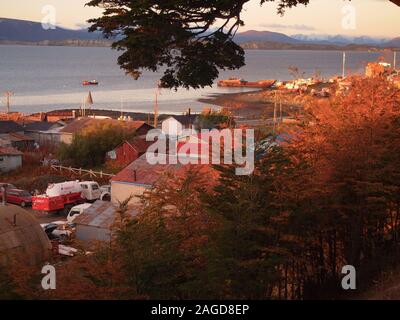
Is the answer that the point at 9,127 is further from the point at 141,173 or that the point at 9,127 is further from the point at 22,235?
the point at 22,235

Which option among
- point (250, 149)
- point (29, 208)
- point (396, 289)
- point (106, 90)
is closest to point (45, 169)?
point (29, 208)

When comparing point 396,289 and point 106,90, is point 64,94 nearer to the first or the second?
point 106,90

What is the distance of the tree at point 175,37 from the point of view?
26.7 ft

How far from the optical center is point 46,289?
7.41 meters

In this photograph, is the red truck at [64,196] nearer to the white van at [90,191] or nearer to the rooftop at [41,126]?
the white van at [90,191]

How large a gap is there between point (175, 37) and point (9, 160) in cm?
2856

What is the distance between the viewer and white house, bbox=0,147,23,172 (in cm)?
3447

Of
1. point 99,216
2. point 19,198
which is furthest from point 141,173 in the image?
point 19,198

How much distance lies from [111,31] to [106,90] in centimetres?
10056

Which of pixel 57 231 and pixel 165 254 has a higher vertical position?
pixel 165 254

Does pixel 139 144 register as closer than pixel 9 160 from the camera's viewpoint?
Yes

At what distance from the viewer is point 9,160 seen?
114 ft

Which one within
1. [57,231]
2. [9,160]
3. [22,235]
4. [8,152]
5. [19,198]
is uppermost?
[22,235]

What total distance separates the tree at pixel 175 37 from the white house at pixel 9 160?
91.1ft
